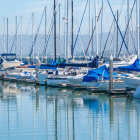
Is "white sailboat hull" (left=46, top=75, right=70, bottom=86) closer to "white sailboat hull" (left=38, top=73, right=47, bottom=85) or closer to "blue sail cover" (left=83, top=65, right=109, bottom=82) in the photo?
"white sailboat hull" (left=38, top=73, right=47, bottom=85)

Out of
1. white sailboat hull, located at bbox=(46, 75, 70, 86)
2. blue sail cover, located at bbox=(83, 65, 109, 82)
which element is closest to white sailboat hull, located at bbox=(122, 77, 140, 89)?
blue sail cover, located at bbox=(83, 65, 109, 82)

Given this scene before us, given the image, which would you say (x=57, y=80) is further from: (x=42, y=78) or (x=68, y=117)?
(x=68, y=117)

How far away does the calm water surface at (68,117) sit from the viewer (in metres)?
21.6

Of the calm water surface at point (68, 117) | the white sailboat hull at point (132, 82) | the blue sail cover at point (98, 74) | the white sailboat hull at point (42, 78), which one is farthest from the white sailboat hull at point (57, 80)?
the white sailboat hull at point (132, 82)

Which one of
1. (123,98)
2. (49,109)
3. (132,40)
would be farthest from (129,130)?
(132,40)

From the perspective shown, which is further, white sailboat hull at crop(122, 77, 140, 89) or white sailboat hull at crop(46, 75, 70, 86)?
white sailboat hull at crop(46, 75, 70, 86)

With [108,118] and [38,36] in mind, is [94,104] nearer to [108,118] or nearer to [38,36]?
[108,118]

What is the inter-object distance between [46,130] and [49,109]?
7776 millimetres

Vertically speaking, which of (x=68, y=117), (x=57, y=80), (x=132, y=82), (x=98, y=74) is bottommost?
(x=68, y=117)

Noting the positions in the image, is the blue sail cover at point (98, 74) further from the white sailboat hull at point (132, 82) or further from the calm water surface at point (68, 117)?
the white sailboat hull at point (132, 82)

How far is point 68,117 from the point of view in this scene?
26.7m

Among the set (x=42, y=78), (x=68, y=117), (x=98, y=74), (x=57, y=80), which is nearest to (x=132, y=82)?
(x=98, y=74)

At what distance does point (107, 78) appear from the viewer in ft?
131

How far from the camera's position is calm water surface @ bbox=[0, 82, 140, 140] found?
21.6m
